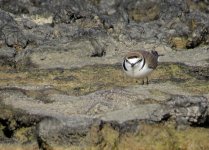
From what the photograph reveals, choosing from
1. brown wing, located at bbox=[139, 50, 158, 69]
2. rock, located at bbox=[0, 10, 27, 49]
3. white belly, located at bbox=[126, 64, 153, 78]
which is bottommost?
white belly, located at bbox=[126, 64, 153, 78]

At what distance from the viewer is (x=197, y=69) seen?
38.7 ft

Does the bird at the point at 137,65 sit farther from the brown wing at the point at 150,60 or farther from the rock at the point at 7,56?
the rock at the point at 7,56

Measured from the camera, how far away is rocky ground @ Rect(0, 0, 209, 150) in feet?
27.4

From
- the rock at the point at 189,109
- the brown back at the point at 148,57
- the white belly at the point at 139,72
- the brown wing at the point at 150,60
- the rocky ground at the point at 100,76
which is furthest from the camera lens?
the brown wing at the point at 150,60

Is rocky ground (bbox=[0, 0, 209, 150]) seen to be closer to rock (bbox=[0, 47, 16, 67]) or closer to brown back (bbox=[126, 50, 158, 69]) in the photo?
rock (bbox=[0, 47, 16, 67])

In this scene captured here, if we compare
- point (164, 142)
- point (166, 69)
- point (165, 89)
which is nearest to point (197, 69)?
point (166, 69)

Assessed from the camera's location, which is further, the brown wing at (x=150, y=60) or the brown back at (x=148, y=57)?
the brown wing at (x=150, y=60)

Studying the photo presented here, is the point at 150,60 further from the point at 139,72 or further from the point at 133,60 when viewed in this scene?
the point at 133,60

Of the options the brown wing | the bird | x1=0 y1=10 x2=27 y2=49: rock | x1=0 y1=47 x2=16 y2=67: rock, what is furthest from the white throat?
x1=0 y1=10 x2=27 y2=49: rock

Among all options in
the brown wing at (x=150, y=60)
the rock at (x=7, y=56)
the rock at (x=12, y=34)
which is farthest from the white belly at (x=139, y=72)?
the rock at (x=12, y=34)

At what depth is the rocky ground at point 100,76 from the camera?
8359 millimetres

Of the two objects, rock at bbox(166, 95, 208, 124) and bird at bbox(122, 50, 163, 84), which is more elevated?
bird at bbox(122, 50, 163, 84)

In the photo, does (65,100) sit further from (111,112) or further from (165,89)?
(165,89)

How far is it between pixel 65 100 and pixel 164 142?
2255 mm
